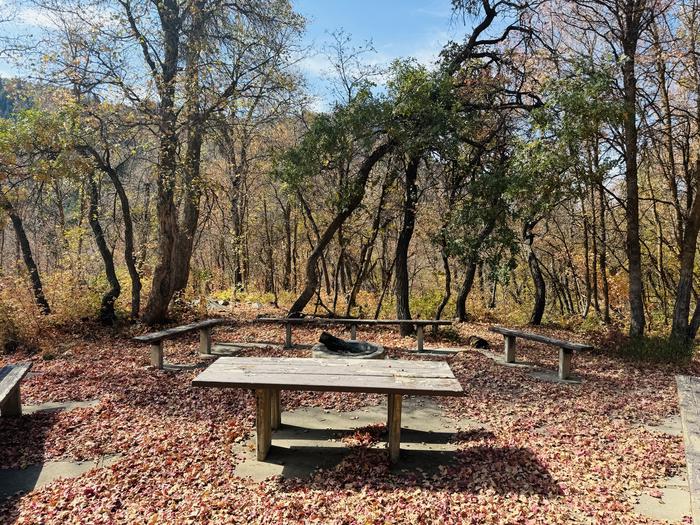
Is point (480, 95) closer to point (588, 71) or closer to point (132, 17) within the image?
point (588, 71)

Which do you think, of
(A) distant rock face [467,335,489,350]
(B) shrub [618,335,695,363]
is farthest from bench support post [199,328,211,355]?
(B) shrub [618,335,695,363]

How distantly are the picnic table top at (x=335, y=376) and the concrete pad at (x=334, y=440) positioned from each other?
655mm

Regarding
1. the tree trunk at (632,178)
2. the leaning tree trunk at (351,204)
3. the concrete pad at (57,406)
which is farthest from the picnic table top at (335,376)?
the tree trunk at (632,178)

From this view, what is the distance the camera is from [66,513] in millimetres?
2979

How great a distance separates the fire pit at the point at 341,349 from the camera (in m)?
6.20

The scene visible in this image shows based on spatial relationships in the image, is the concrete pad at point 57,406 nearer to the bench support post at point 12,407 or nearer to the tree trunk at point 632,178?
the bench support post at point 12,407

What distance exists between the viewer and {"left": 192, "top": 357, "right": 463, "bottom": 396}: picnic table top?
3.52 metres

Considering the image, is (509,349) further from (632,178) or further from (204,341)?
(204,341)

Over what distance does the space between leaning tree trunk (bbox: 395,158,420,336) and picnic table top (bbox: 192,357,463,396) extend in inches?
203

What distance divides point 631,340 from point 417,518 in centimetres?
705

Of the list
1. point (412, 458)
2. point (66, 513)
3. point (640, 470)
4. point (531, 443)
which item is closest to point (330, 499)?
point (412, 458)

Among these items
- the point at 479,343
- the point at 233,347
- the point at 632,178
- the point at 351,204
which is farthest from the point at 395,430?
the point at 632,178

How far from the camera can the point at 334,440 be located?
420 cm

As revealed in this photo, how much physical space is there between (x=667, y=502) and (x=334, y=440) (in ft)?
8.27
